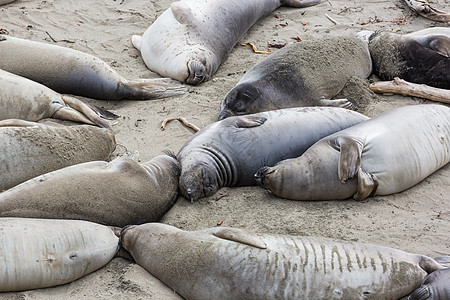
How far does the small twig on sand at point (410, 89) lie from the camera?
613 centimetres

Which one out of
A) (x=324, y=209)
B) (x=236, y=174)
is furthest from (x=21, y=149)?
(x=324, y=209)

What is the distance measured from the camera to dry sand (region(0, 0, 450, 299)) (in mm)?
4137

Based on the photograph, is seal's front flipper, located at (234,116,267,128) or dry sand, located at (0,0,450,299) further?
seal's front flipper, located at (234,116,267,128)

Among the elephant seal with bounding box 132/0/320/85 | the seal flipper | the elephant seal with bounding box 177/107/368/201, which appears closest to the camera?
the elephant seal with bounding box 177/107/368/201

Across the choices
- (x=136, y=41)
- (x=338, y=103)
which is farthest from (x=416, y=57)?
(x=136, y=41)

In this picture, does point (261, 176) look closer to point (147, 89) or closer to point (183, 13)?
point (147, 89)

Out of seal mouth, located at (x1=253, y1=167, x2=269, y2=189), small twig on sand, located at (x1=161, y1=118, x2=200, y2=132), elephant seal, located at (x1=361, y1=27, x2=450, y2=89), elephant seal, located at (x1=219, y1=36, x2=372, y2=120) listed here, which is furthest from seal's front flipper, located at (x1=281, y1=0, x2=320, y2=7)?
seal mouth, located at (x1=253, y1=167, x2=269, y2=189)

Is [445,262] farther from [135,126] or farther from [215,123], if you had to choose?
[135,126]

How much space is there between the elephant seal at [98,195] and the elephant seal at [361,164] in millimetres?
836

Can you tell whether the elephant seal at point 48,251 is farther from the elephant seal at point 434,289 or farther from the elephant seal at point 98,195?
the elephant seal at point 434,289

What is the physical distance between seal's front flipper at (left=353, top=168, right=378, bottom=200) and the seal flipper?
11.5 ft

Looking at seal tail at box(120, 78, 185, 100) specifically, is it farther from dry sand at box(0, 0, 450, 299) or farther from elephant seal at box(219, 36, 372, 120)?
elephant seal at box(219, 36, 372, 120)

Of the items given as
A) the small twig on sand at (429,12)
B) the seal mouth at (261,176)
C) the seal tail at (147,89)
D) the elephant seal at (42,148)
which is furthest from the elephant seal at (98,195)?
the small twig on sand at (429,12)

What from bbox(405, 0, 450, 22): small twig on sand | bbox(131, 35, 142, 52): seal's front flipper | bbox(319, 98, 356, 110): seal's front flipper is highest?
bbox(405, 0, 450, 22): small twig on sand
